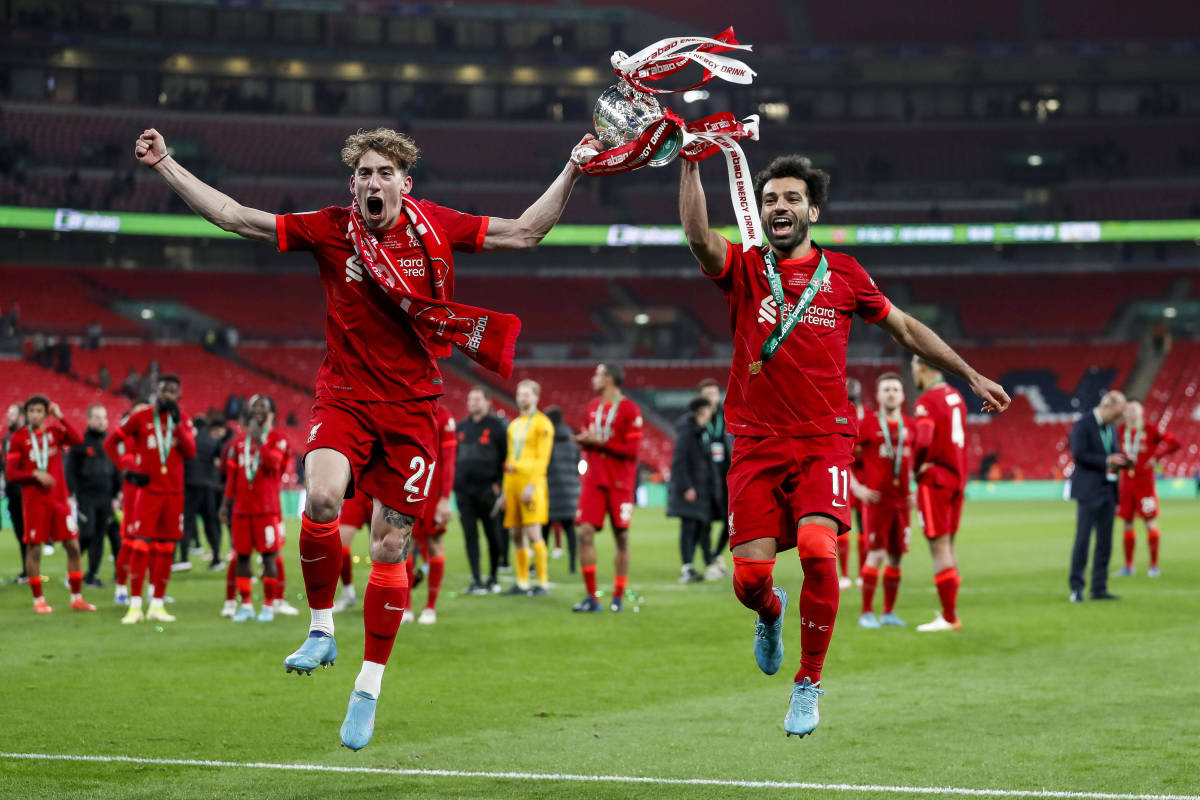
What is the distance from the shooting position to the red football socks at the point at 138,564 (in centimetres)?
1223

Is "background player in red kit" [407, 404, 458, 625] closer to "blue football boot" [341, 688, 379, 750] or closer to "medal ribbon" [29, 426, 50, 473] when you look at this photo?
"medal ribbon" [29, 426, 50, 473]

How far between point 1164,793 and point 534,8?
2009 inches

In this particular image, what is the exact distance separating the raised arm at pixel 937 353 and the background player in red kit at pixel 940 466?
4.85m

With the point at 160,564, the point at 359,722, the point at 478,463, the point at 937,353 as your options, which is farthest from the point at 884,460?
the point at 359,722

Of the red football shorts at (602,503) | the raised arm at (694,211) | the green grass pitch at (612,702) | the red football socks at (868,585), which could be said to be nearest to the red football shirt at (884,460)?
the red football socks at (868,585)

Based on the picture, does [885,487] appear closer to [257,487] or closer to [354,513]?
[354,513]

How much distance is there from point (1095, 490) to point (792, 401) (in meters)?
8.84

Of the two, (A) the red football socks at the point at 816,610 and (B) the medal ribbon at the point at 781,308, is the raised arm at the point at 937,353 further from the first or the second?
(A) the red football socks at the point at 816,610

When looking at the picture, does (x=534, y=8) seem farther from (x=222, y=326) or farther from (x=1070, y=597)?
(x=1070, y=597)

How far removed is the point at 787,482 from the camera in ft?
20.6

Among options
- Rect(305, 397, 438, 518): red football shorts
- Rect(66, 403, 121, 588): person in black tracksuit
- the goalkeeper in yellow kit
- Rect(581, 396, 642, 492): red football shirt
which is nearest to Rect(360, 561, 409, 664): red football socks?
Rect(305, 397, 438, 518): red football shorts

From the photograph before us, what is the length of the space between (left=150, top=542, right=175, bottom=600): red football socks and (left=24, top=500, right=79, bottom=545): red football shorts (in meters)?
1.39

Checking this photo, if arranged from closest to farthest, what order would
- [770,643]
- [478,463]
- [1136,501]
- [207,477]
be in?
[770,643], [478,463], [1136,501], [207,477]

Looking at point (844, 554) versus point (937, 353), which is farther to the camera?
point (844, 554)
